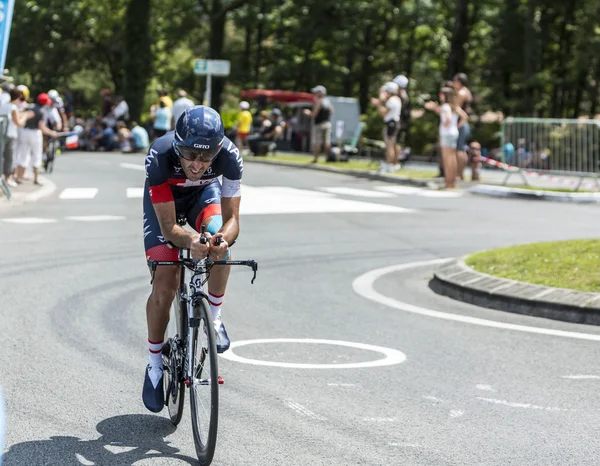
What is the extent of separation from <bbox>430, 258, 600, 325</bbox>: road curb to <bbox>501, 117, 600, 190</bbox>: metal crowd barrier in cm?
1295

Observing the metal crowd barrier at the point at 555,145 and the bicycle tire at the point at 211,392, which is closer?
the bicycle tire at the point at 211,392

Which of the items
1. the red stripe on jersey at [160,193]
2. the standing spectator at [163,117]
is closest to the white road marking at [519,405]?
the red stripe on jersey at [160,193]

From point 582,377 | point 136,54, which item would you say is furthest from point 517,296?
point 136,54

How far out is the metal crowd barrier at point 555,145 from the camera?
24.0 meters

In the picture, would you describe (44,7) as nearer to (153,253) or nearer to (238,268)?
(238,268)

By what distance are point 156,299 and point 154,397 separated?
49 cm

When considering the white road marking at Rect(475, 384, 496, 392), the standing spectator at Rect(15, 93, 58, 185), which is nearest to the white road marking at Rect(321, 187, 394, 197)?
the standing spectator at Rect(15, 93, 58, 185)

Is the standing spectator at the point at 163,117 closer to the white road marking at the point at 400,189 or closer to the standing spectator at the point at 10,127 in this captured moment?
the white road marking at the point at 400,189

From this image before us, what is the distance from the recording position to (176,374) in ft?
19.4

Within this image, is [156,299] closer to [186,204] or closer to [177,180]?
[186,204]

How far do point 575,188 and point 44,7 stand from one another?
44.9 metres

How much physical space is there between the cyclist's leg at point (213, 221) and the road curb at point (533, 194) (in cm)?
1753

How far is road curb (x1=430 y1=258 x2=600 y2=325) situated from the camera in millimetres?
9742

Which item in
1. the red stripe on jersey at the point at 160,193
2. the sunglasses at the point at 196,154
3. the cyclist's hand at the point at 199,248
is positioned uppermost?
the sunglasses at the point at 196,154
